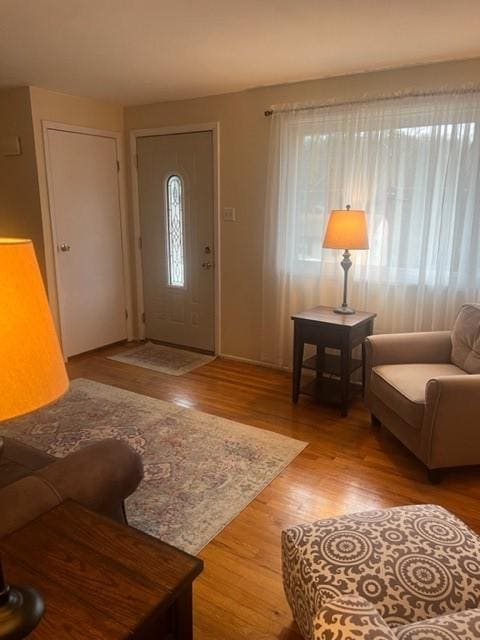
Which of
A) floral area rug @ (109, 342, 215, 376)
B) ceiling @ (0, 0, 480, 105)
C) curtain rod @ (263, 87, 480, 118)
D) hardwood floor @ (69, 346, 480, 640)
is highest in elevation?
ceiling @ (0, 0, 480, 105)

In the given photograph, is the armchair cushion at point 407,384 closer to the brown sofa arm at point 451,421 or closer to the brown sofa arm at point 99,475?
the brown sofa arm at point 451,421

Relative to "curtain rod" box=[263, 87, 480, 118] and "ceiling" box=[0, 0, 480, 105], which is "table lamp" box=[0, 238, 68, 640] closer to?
"ceiling" box=[0, 0, 480, 105]

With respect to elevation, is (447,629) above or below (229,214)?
below

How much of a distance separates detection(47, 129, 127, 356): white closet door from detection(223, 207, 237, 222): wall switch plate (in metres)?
1.20

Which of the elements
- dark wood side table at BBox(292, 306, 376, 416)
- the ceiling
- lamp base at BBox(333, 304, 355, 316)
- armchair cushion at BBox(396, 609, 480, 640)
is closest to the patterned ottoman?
armchair cushion at BBox(396, 609, 480, 640)

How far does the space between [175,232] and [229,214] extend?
2.15ft

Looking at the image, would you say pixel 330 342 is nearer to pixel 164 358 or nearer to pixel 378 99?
pixel 378 99

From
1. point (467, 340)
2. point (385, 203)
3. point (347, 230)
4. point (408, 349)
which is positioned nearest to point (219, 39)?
point (347, 230)

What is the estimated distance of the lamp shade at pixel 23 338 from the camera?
752 millimetres

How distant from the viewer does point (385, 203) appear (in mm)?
3375

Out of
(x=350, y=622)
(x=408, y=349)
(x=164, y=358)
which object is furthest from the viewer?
(x=164, y=358)

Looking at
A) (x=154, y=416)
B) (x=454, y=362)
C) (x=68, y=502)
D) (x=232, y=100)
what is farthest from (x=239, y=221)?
(x=68, y=502)

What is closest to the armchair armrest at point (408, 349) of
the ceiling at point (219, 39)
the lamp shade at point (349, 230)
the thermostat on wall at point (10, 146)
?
the lamp shade at point (349, 230)

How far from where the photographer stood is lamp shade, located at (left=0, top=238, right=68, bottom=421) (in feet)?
2.47
